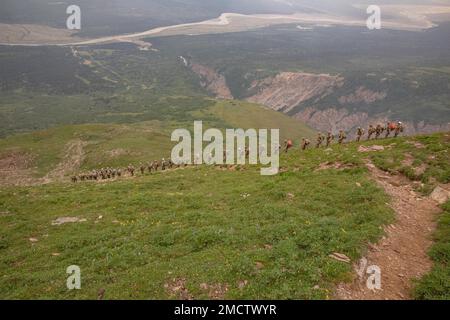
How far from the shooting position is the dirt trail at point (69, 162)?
71694 mm

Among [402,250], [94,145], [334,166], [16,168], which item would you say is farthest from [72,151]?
[402,250]

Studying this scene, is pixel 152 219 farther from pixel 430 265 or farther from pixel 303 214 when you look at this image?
pixel 430 265

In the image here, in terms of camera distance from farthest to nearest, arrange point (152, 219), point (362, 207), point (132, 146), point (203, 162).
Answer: point (132, 146) → point (203, 162) → point (152, 219) → point (362, 207)

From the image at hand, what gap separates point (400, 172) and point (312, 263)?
49.6 feet

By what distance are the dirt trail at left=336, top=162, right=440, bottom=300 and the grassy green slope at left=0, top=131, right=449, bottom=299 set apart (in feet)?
2.37

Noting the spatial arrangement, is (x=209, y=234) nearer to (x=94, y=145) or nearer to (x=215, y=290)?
(x=215, y=290)

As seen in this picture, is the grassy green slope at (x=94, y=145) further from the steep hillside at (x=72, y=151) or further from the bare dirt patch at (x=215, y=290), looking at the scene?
the bare dirt patch at (x=215, y=290)

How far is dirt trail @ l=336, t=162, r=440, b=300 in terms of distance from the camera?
17.9 m

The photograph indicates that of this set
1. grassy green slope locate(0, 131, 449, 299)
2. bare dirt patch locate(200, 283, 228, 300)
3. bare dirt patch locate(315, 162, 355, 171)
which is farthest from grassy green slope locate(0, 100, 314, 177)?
bare dirt patch locate(200, 283, 228, 300)

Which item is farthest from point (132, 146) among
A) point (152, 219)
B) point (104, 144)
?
point (152, 219)

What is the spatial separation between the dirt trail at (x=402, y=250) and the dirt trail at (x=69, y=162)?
187 feet

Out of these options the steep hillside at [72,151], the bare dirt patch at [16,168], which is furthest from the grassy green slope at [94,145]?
the bare dirt patch at [16,168]

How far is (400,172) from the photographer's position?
100 feet

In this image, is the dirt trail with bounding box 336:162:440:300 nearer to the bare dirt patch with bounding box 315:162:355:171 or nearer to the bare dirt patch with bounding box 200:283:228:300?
the bare dirt patch with bounding box 315:162:355:171
